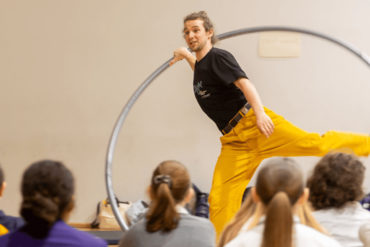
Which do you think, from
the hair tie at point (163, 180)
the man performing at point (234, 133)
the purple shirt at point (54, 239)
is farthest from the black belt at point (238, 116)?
the purple shirt at point (54, 239)

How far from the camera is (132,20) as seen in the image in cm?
570

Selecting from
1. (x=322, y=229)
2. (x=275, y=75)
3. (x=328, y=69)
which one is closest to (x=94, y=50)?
(x=275, y=75)

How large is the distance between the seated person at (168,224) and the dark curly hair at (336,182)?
0.50 metres

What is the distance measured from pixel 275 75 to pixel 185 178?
3.51 meters

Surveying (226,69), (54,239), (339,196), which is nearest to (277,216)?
(339,196)

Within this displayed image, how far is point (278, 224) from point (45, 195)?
2.68 feet

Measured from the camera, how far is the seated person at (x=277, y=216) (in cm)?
190

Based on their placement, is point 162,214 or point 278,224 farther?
point 162,214

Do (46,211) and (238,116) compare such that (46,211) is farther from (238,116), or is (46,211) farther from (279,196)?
(238,116)

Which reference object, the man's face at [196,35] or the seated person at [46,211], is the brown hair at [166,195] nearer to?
the seated person at [46,211]

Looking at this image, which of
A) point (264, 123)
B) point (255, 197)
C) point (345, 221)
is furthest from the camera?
point (264, 123)

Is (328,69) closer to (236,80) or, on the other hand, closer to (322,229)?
(236,80)

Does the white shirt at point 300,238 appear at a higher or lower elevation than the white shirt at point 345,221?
higher

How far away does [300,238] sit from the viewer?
1.93 m
